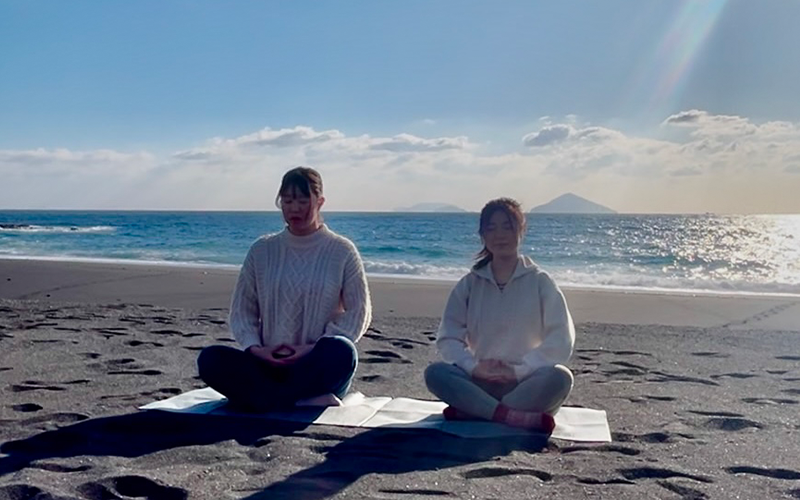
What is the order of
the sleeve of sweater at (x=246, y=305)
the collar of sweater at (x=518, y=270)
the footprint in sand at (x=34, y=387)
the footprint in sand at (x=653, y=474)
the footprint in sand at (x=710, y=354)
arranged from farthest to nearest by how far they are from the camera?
1. the footprint in sand at (x=710, y=354)
2. the footprint in sand at (x=34, y=387)
3. the sleeve of sweater at (x=246, y=305)
4. the collar of sweater at (x=518, y=270)
5. the footprint in sand at (x=653, y=474)

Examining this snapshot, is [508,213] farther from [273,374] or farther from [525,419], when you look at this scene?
[273,374]

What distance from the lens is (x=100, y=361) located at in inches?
235

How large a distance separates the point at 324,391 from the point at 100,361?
2271 mm

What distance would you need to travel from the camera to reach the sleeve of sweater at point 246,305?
4719mm

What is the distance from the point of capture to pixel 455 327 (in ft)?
14.9

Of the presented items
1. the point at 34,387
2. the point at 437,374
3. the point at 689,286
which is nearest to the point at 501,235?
the point at 437,374

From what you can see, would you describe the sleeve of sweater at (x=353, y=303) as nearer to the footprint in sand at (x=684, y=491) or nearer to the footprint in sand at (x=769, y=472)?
the footprint in sand at (x=684, y=491)

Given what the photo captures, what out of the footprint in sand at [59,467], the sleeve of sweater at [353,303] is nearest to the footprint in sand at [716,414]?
the sleeve of sweater at [353,303]

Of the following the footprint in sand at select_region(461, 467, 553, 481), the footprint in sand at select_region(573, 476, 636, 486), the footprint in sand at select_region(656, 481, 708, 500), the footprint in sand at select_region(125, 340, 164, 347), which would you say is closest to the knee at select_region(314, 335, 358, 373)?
the footprint in sand at select_region(461, 467, 553, 481)

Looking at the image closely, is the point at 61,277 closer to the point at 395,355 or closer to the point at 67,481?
the point at 395,355

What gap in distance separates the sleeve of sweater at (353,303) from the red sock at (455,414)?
0.70 meters

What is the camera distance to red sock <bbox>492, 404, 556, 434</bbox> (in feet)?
13.6

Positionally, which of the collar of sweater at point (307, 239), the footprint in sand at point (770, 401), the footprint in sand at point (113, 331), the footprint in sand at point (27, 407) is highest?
the collar of sweater at point (307, 239)

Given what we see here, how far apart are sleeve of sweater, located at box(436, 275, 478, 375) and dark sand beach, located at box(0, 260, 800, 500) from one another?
59 cm
